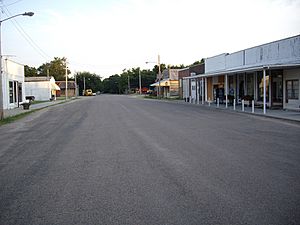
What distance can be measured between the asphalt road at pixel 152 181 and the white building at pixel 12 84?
26.6 m

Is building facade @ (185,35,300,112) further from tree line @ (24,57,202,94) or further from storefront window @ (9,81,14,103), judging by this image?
tree line @ (24,57,202,94)

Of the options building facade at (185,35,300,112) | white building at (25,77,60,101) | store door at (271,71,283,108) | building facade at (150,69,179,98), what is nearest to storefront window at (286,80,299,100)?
building facade at (185,35,300,112)

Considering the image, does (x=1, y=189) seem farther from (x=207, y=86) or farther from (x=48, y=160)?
(x=207, y=86)

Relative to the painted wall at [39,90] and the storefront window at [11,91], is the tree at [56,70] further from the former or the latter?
the storefront window at [11,91]

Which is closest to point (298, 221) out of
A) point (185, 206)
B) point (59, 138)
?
point (185, 206)

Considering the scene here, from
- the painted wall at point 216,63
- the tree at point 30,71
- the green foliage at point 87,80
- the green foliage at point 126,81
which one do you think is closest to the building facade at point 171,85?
the painted wall at point 216,63

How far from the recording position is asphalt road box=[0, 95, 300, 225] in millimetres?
5227

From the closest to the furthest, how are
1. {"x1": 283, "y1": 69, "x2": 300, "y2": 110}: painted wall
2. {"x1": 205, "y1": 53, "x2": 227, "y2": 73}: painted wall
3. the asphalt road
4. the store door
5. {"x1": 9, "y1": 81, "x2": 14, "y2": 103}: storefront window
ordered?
1. the asphalt road
2. {"x1": 283, "y1": 69, "x2": 300, "y2": 110}: painted wall
3. the store door
4. {"x1": 9, "y1": 81, "x2": 14, "y2": 103}: storefront window
5. {"x1": 205, "y1": 53, "x2": 227, "y2": 73}: painted wall

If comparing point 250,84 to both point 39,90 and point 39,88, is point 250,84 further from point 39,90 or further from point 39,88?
point 39,90

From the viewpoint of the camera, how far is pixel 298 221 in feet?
15.9

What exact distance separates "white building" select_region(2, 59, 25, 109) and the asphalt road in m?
26.6

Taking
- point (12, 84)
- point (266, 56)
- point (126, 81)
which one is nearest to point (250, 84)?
point (266, 56)

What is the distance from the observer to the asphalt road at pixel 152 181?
17.1ft

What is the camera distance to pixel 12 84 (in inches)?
1625
